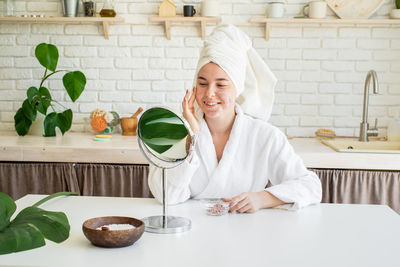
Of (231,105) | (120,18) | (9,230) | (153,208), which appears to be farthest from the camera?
(120,18)

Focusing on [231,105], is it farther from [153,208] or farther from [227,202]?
[153,208]

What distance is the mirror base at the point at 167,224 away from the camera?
1.34 m

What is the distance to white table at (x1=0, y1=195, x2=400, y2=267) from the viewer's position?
44.1 inches

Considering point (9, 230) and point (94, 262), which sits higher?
point (9, 230)

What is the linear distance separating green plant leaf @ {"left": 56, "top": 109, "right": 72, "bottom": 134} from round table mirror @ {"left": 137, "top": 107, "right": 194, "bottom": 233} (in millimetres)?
1984

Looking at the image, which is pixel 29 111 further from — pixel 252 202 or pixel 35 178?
pixel 252 202

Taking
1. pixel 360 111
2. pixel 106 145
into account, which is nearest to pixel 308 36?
pixel 360 111

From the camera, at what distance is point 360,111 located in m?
3.51

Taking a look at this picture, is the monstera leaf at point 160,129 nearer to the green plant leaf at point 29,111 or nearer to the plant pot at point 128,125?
the plant pot at point 128,125

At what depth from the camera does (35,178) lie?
9.54 feet

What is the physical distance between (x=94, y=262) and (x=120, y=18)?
8.34ft

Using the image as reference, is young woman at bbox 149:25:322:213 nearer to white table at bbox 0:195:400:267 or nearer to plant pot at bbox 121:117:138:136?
white table at bbox 0:195:400:267

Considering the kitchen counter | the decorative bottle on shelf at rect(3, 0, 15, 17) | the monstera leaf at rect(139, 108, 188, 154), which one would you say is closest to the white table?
the monstera leaf at rect(139, 108, 188, 154)

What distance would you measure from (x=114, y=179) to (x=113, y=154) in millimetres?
157
